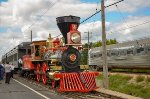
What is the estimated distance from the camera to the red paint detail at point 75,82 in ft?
57.5

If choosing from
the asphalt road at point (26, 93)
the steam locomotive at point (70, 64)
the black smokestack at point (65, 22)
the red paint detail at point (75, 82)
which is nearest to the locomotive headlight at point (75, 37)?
the steam locomotive at point (70, 64)

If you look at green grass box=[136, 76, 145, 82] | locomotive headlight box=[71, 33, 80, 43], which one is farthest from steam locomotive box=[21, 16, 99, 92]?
→ green grass box=[136, 76, 145, 82]

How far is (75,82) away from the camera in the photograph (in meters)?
17.7

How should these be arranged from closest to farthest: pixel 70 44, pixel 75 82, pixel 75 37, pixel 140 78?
pixel 75 37
pixel 70 44
pixel 75 82
pixel 140 78

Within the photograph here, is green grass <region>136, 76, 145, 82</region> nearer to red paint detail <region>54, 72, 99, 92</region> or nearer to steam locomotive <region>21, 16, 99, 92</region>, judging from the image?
steam locomotive <region>21, 16, 99, 92</region>

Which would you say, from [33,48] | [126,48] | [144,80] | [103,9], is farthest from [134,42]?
[103,9]

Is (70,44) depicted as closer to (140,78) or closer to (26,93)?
(26,93)

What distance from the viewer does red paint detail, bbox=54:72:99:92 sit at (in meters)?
17.5

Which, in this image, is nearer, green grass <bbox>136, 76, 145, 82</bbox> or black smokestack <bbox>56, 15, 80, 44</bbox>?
black smokestack <bbox>56, 15, 80, 44</bbox>

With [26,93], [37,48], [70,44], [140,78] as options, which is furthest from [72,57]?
[140,78]

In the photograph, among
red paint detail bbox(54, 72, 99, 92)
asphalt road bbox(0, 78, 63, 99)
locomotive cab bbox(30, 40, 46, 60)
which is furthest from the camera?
locomotive cab bbox(30, 40, 46, 60)

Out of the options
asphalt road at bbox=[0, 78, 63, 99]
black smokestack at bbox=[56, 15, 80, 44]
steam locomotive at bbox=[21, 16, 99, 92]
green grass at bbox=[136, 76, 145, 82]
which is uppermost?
black smokestack at bbox=[56, 15, 80, 44]

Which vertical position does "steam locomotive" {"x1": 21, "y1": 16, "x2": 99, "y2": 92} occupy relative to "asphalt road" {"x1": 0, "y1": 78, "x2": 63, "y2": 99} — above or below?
above

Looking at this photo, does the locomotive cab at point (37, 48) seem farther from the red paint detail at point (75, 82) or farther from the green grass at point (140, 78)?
the green grass at point (140, 78)
